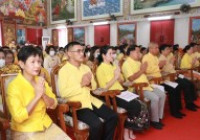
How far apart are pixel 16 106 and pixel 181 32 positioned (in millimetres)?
8150

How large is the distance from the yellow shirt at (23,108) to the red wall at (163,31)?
7.94 meters

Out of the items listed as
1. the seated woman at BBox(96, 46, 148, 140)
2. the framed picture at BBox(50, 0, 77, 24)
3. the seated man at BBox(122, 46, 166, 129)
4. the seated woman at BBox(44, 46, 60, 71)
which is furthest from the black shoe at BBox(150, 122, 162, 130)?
the framed picture at BBox(50, 0, 77, 24)

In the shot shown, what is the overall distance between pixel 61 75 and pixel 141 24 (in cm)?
778

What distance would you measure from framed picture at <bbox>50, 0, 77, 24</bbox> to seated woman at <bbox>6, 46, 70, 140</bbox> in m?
11.1

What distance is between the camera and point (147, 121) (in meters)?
3.22

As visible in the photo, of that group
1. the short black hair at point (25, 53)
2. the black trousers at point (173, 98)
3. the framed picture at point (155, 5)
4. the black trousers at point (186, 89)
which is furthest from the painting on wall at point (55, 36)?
the short black hair at point (25, 53)

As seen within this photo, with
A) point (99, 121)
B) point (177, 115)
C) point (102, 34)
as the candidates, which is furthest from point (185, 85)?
point (102, 34)

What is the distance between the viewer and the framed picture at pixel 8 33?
1192cm

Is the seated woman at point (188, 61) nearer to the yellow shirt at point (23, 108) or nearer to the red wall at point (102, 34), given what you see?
the yellow shirt at point (23, 108)

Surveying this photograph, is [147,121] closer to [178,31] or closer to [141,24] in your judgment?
[178,31]

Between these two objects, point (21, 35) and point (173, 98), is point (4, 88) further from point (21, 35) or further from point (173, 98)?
point (21, 35)

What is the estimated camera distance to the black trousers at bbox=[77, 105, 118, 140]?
2.33 m

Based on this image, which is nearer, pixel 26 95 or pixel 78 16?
pixel 26 95

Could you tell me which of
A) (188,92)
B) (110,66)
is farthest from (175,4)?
(110,66)
